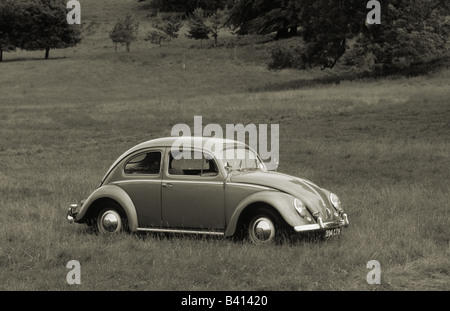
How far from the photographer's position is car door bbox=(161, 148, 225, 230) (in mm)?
10656

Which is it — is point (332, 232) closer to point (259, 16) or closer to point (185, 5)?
point (259, 16)

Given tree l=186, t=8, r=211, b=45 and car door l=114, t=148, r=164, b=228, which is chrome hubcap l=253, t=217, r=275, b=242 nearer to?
car door l=114, t=148, r=164, b=228

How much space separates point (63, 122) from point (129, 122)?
328cm

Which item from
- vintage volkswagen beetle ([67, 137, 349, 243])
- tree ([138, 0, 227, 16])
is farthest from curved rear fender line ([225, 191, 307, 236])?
tree ([138, 0, 227, 16])

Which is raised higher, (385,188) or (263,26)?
(263,26)

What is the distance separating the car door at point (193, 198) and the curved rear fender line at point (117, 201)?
0.48 meters

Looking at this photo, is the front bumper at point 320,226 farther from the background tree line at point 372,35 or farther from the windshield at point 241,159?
the background tree line at point 372,35

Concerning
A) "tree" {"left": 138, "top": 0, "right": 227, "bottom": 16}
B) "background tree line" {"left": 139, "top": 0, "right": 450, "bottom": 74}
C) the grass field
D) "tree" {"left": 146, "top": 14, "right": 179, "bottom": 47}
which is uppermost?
"tree" {"left": 138, "top": 0, "right": 227, "bottom": 16}

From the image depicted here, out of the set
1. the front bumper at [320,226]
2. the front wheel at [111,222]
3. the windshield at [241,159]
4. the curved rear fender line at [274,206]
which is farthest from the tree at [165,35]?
the curved rear fender line at [274,206]

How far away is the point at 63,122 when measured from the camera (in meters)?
33.8

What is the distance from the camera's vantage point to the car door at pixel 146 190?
1108 cm

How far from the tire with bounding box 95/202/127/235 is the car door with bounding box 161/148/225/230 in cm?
73
